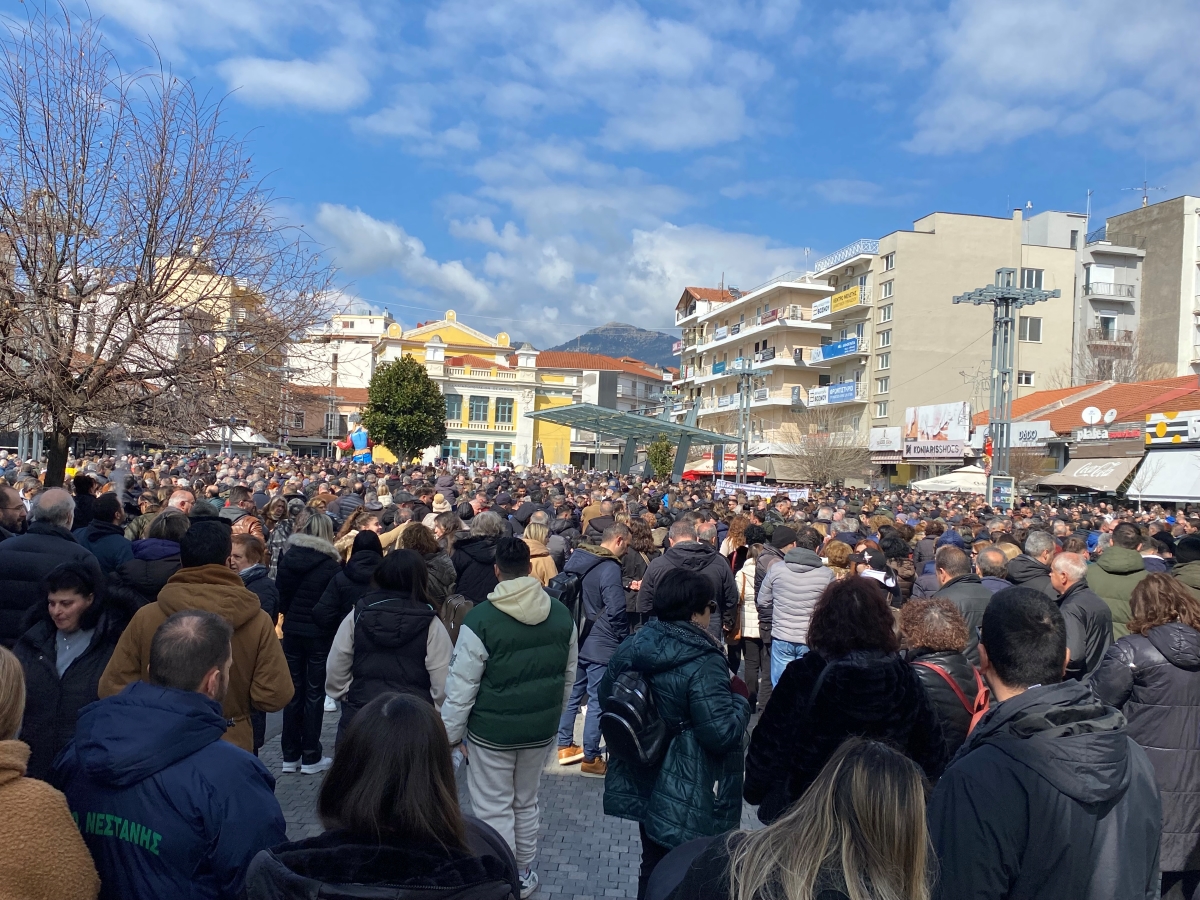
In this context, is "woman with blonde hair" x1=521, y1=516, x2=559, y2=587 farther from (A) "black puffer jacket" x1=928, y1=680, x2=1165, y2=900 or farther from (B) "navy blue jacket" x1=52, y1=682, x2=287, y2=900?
(A) "black puffer jacket" x1=928, y1=680, x2=1165, y2=900

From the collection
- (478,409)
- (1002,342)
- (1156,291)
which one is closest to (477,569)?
(1002,342)

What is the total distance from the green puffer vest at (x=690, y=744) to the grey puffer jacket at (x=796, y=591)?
334cm

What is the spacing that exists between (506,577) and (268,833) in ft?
7.47

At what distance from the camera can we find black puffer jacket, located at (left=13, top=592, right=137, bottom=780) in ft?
10.6

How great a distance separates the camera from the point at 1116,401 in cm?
3588

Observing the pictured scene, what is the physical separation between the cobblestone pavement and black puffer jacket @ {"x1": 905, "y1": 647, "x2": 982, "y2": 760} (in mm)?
1926

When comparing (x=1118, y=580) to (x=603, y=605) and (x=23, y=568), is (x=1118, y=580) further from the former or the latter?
(x=23, y=568)

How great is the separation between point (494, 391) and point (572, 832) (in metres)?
63.4

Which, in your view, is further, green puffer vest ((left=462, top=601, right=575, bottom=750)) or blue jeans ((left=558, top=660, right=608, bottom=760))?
blue jeans ((left=558, top=660, right=608, bottom=760))

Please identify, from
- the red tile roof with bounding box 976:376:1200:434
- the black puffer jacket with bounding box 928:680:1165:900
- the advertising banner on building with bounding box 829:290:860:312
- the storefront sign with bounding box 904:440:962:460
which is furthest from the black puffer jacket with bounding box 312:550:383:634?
the advertising banner on building with bounding box 829:290:860:312

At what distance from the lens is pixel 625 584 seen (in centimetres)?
800

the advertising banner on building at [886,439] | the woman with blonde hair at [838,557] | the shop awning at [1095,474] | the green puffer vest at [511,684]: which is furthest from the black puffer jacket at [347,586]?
the advertising banner on building at [886,439]

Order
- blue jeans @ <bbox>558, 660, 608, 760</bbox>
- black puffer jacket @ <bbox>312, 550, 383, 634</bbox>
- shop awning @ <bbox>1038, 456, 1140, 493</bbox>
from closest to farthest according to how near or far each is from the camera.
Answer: black puffer jacket @ <bbox>312, 550, 383, 634</bbox> < blue jeans @ <bbox>558, 660, 608, 760</bbox> < shop awning @ <bbox>1038, 456, 1140, 493</bbox>

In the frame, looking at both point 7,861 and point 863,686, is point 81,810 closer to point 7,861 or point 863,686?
point 7,861
